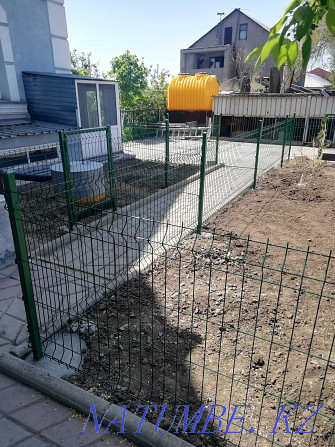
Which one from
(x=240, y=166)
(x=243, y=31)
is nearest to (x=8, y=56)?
(x=240, y=166)

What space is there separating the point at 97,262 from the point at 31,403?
7.82ft

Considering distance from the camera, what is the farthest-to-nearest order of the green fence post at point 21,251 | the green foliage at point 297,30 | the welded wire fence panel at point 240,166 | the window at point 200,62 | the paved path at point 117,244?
the window at point 200,62
the welded wire fence panel at point 240,166
the paved path at point 117,244
the green fence post at point 21,251
the green foliage at point 297,30

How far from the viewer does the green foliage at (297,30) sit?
1.24 m

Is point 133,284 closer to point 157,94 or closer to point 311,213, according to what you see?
point 311,213

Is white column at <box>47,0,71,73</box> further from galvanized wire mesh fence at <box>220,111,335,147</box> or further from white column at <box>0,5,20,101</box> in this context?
galvanized wire mesh fence at <box>220,111,335,147</box>

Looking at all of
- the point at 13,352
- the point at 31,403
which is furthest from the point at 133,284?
the point at 31,403

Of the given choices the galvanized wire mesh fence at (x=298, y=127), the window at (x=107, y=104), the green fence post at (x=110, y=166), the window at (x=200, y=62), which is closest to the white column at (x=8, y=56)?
the window at (x=107, y=104)

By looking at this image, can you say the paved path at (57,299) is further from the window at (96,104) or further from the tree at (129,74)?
the tree at (129,74)

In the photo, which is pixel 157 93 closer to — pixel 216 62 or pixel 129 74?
pixel 129 74

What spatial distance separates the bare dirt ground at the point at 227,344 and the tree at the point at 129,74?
48.1 ft

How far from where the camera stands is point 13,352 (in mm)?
3023

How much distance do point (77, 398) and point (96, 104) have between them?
10346mm

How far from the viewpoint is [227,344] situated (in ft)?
10.6

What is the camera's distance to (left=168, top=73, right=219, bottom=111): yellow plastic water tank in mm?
19344
